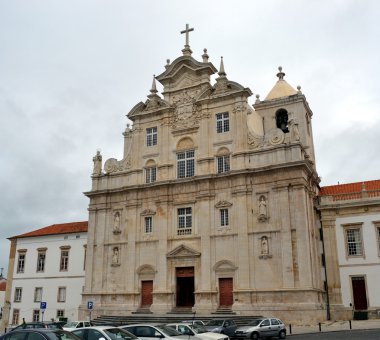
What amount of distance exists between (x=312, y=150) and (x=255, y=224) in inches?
554

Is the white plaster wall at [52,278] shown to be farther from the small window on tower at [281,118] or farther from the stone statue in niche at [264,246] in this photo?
the small window on tower at [281,118]

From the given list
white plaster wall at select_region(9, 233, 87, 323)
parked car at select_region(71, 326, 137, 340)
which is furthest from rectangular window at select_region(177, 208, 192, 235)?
parked car at select_region(71, 326, 137, 340)

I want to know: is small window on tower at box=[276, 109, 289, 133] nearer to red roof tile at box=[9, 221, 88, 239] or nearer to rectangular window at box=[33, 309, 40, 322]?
red roof tile at box=[9, 221, 88, 239]

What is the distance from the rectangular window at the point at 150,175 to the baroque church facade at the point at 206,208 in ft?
0.29

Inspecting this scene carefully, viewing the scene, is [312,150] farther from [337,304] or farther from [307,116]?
[337,304]

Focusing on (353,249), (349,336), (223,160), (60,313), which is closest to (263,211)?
(223,160)

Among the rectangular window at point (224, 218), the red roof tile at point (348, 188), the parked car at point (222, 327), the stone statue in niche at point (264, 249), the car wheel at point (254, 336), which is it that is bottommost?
the car wheel at point (254, 336)

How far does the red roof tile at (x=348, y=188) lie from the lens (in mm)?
39219

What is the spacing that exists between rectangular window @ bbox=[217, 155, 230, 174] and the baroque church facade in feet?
0.28

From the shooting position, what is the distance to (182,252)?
36.1 m

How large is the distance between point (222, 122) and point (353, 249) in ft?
48.0

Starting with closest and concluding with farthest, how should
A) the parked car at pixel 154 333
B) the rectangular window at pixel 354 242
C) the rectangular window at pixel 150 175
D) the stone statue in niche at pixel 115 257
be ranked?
the parked car at pixel 154 333
the rectangular window at pixel 354 242
the stone statue in niche at pixel 115 257
the rectangular window at pixel 150 175

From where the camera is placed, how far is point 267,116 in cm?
4338

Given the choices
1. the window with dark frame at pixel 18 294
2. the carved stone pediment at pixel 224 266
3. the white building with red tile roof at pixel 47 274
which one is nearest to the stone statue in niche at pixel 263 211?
the carved stone pediment at pixel 224 266
